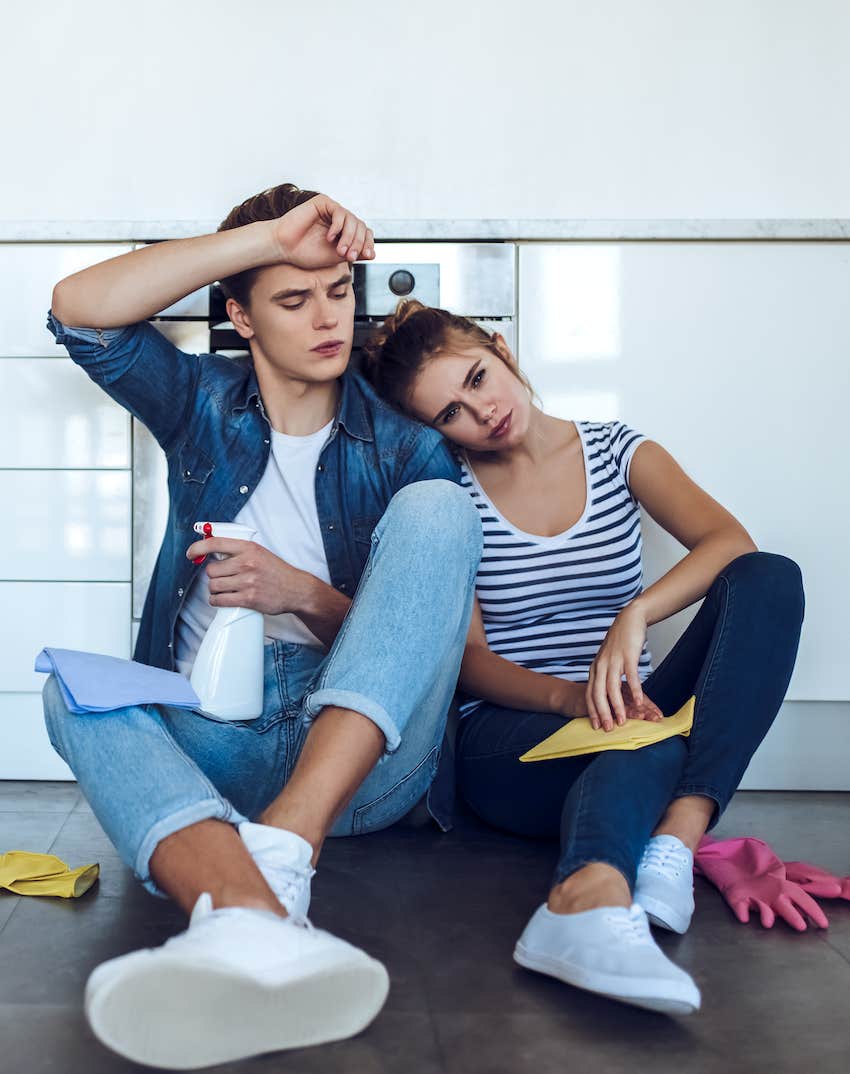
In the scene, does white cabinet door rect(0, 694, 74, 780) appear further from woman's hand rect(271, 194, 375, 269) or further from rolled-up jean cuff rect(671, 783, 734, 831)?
rolled-up jean cuff rect(671, 783, 734, 831)

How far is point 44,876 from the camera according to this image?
1226 millimetres

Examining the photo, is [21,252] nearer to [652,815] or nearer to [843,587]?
[652,815]

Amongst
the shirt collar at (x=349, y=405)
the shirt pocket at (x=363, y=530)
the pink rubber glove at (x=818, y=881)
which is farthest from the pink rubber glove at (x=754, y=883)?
the shirt collar at (x=349, y=405)

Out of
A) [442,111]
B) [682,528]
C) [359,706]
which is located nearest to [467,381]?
[682,528]

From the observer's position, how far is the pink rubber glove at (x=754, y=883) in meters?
1.12

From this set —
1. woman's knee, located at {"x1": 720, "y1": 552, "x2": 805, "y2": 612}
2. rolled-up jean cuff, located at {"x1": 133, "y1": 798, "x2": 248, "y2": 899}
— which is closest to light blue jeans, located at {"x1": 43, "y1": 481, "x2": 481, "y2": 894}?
rolled-up jean cuff, located at {"x1": 133, "y1": 798, "x2": 248, "y2": 899}

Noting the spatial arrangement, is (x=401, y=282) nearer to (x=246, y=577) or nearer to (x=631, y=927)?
(x=246, y=577)

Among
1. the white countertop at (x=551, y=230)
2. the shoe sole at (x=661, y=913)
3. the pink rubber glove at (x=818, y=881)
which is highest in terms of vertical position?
the white countertop at (x=551, y=230)

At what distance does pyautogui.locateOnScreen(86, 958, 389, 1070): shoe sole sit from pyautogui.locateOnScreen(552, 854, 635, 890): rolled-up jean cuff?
0.27 metres

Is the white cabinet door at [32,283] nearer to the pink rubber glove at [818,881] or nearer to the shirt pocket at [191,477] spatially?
the shirt pocket at [191,477]

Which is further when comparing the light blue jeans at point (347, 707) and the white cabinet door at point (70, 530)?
the white cabinet door at point (70, 530)

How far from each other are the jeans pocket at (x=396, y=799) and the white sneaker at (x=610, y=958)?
0.28 m

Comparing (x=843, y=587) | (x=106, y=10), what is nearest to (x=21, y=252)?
(x=106, y=10)

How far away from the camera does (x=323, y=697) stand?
0.99 m
